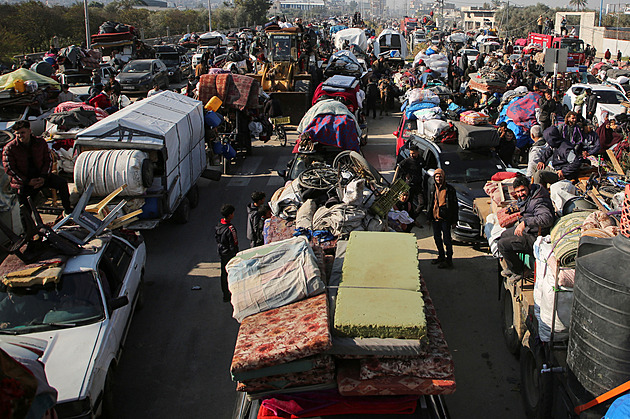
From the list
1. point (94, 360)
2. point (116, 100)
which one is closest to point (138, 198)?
point (94, 360)

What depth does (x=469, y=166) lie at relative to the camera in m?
11.1

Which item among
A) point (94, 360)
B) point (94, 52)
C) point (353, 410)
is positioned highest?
point (94, 52)

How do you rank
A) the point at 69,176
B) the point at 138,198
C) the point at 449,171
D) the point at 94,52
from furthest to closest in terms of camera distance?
the point at 94,52 < the point at 69,176 < the point at 449,171 < the point at 138,198

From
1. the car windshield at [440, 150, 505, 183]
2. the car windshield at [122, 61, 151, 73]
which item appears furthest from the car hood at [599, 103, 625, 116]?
the car windshield at [122, 61, 151, 73]

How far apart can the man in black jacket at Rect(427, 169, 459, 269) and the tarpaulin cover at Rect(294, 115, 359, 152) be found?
3.34 metres

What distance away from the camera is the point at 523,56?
37250mm

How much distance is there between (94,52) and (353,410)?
30469mm

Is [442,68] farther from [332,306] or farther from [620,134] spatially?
[332,306]

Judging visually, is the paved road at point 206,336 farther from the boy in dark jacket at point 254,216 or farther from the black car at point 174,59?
the black car at point 174,59

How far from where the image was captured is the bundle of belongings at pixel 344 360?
13.3 feet

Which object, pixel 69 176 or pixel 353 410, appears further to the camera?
pixel 69 176

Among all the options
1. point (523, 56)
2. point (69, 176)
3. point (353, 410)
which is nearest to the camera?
point (353, 410)

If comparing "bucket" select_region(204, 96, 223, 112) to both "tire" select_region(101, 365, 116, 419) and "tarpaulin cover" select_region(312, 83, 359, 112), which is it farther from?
"tire" select_region(101, 365, 116, 419)

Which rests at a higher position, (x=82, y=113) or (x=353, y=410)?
(x=82, y=113)
